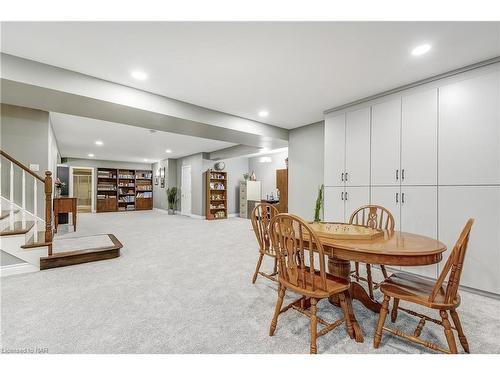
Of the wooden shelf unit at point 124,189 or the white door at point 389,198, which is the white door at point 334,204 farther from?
the wooden shelf unit at point 124,189

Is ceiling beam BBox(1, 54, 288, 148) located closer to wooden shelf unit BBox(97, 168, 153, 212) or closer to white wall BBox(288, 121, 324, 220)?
white wall BBox(288, 121, 324, 220)

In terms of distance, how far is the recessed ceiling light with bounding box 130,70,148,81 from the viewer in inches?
101

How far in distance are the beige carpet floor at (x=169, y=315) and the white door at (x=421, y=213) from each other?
0.53 m

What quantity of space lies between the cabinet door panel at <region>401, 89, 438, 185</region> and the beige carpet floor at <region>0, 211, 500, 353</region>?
52.9 inches

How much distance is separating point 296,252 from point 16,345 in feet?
6.50

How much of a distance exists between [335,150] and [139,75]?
2885 mm

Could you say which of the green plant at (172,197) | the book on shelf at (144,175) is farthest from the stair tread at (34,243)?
the book on shelf at (144,175)

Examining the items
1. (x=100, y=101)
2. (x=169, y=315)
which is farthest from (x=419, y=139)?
(x=100, y=101)

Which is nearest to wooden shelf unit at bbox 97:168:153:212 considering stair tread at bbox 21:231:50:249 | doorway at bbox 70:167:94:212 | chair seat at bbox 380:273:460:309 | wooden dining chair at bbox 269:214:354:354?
doorway at bbox 70:167:94:212

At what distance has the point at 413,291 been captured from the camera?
1.53 meters

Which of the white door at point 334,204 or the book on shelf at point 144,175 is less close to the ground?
the book on shelf at point 144,175

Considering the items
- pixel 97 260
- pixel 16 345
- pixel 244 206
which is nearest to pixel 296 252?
pixel 16 345

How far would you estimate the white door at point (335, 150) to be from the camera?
356 cm
